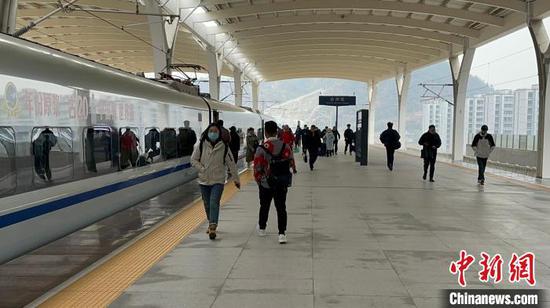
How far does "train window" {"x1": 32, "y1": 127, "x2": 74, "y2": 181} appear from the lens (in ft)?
17.0

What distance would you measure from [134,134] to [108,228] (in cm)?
160

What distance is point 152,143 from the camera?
30.8ft

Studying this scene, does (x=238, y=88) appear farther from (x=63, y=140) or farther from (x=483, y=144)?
(x=63, y=140)

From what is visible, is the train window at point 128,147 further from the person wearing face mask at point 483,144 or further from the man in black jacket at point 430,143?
the person wearing face mask at point 483,144

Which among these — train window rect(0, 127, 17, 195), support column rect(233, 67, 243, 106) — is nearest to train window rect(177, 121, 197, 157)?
train window rect(0, 127, 17, 195)

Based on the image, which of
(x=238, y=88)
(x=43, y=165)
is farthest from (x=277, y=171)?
(x=238, y=88)

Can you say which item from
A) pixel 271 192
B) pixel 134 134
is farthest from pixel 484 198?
pixel 134 134

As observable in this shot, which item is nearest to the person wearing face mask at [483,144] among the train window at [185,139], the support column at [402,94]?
the train window at [185,139]

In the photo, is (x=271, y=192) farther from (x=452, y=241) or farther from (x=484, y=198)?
(x=484, y=198)

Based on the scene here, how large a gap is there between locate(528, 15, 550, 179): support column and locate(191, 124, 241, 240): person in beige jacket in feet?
43.8

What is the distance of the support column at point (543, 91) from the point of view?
54.5ft

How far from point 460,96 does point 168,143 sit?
20.4 metres

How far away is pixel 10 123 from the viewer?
15.5 ft

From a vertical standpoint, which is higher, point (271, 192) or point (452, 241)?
point (271, 192)
